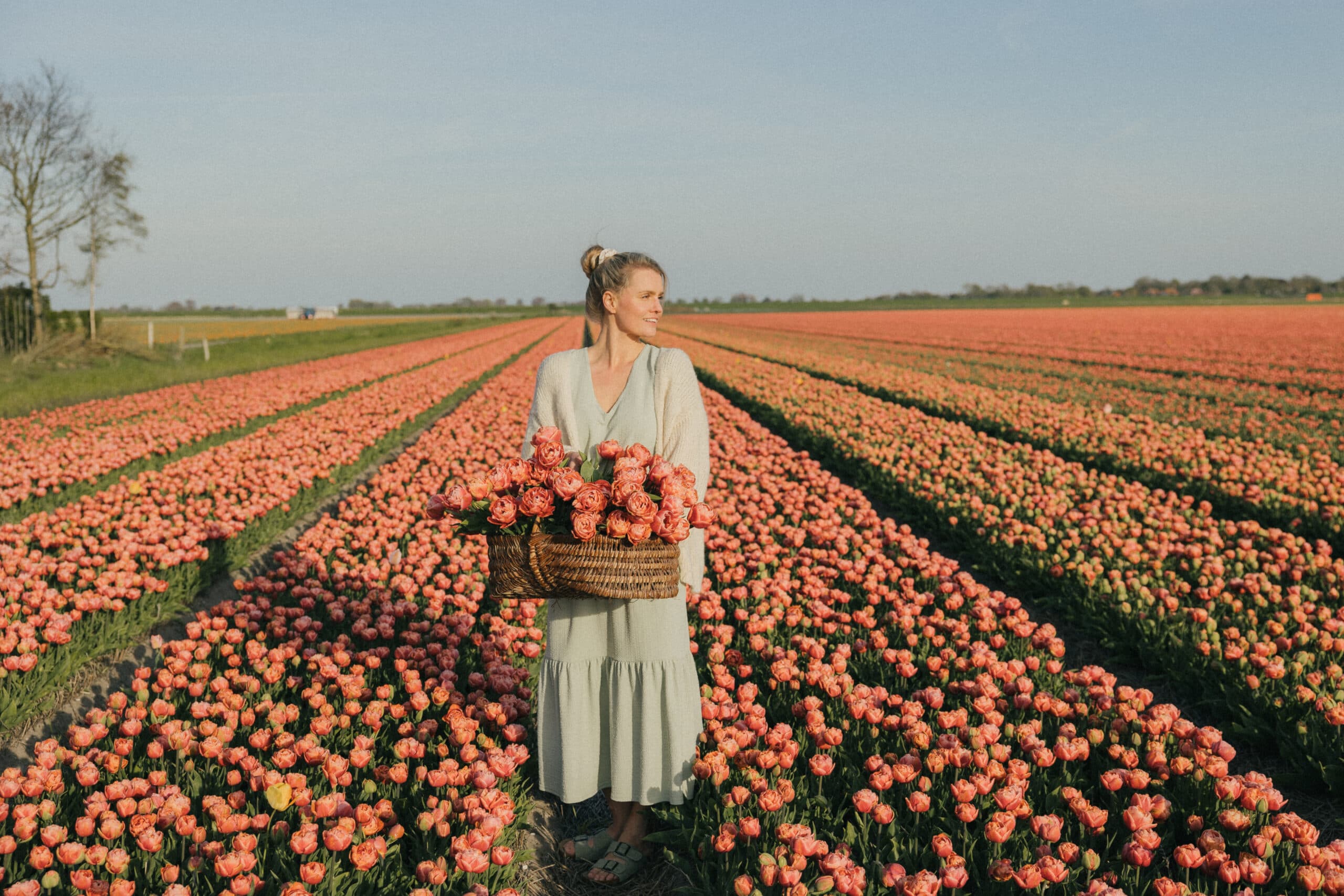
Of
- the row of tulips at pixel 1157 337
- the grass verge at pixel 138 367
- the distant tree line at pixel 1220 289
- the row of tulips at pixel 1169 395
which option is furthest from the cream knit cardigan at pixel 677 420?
the distant tree line at pixel 1220 289

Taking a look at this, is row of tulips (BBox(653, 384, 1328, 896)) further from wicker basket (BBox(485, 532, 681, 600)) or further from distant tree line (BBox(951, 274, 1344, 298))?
distant tree line (BBox(951, 274, 1344, 298))

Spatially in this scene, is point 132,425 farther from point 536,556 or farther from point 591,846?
point 536,556

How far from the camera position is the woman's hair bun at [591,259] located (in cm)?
337

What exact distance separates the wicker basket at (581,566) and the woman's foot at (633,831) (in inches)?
46.6

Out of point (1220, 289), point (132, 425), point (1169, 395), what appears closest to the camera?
point (132, 425)

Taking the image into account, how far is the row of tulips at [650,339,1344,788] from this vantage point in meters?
4.25

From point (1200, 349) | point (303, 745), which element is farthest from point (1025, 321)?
point (303, 745)

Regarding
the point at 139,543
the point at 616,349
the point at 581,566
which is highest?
the point at 616,349

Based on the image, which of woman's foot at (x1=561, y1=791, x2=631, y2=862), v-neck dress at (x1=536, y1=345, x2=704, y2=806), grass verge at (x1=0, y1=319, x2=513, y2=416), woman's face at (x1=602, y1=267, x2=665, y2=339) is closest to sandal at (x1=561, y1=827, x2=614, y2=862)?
woman's foot at (x1=561, y1=791, x2=631, y2=862)

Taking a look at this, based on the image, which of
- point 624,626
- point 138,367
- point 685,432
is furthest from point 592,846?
point 138,367

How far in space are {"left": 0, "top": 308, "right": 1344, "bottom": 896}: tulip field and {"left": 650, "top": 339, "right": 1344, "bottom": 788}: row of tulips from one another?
0.03 metres

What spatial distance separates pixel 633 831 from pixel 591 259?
237 centimetres

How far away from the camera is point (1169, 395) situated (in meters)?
17.0

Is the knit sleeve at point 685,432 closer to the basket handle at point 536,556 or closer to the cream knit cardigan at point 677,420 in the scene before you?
the cream knit cardigan at point 677,420
